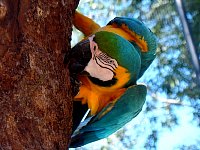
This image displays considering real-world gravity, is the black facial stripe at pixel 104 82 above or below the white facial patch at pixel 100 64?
below

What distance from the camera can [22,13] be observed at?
26.7 inches

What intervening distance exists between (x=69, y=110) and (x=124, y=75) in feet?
0.41

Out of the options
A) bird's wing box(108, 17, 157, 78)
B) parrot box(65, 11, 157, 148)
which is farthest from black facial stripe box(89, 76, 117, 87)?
bird's wing box(108, 17, 157, 78)

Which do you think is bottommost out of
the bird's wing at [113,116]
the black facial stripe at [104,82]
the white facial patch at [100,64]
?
the bird's wing at [113,116]

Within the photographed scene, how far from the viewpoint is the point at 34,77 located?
0.69 metres

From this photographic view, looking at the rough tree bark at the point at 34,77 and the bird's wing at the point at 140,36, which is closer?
the rough tree bark at the point at 34,77

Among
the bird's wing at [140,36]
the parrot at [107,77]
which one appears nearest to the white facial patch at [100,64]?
the parrot at [107,77]

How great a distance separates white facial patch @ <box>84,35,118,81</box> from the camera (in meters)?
0.73

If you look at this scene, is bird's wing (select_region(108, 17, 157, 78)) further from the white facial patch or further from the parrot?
the white facial patch

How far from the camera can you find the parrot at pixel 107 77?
73 centimetres

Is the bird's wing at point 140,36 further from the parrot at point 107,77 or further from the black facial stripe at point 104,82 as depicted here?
the black facial stripe at point 104,82

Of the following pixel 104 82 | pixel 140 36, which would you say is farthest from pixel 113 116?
pixel 140 36

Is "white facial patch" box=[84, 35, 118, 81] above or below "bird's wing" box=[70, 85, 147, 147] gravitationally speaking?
above

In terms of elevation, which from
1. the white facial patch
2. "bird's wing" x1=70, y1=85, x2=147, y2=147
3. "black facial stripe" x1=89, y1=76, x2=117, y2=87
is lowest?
"bird's wing" x1=70, y1=85, x2=147, y2=147
